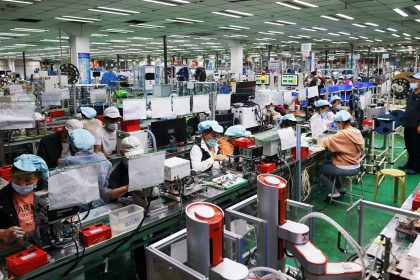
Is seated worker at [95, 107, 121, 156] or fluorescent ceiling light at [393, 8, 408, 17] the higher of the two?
fluorescent ceiling light at [393, 8, 408, 17]

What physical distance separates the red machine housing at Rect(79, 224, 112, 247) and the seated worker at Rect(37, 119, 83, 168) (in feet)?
7.23

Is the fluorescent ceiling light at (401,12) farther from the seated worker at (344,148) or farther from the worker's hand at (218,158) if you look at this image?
the worker's hand at (218,158)

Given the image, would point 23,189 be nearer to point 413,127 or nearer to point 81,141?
point 81,141

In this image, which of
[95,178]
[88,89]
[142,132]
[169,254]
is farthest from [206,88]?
[169,254]

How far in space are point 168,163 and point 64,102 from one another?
23.6 feet

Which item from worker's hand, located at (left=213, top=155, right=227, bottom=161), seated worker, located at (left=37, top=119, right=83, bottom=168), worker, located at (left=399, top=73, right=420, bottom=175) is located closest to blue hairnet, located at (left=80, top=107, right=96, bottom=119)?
seated worker, located at (left=37, top=119, right=83, bottom=168)

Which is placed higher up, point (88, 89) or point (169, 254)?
point (88, 89)

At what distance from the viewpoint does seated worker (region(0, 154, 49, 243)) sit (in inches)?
98.3

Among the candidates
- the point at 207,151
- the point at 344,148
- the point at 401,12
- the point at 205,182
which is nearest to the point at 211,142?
the point at 207,151

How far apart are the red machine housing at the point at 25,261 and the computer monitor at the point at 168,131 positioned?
308 centimetres

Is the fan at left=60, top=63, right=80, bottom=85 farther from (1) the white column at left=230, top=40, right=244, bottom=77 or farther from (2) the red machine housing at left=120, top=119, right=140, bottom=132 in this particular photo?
(1) the white column at left=230, top=40, right=244, bottom=77

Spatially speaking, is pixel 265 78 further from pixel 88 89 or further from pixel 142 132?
pixel 142 132

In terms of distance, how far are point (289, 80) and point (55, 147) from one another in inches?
246

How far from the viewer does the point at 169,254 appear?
5.67ft
